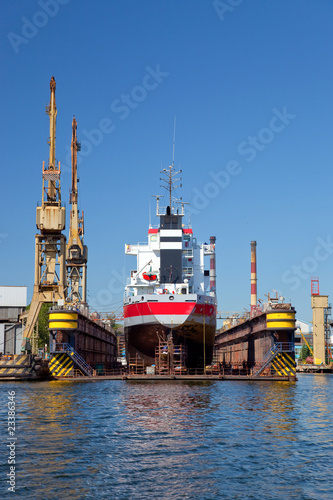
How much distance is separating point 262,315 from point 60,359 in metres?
16.1

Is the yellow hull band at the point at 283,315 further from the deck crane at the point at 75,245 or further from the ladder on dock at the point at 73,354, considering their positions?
the deck crane at the point at 75,245

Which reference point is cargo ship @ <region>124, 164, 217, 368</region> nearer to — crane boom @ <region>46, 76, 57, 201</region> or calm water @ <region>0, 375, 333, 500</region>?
crane boom @ <region>46, 76, 57, 201</region>

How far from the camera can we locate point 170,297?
153 ft

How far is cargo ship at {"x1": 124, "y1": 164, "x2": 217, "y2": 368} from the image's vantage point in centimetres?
4647

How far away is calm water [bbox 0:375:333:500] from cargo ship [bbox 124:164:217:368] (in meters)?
17.3

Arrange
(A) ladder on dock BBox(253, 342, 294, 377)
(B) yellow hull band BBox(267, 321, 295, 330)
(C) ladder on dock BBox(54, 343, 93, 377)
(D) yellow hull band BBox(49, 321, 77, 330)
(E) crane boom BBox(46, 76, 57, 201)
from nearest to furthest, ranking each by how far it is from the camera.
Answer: (A) ladder on dock BBox(253, 342, 294, 377) < (B) yellow hull band BBox(267, 321, 295, 330) < (C) ladder on dock BBox(54, 343, 93, 377) < (D) yellow hull band BBox(49, 321, 77, 330) < (E) crane boom BBox(46, 76, 57, 201)

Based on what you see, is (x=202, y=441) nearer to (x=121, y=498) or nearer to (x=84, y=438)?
(x=84, y=438)

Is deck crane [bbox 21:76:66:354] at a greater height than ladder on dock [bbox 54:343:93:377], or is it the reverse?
deck crane [bbox 21:76:66:354]

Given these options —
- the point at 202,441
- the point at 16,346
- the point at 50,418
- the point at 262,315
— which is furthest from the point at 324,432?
the point at 16,346

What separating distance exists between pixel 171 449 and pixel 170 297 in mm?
30059

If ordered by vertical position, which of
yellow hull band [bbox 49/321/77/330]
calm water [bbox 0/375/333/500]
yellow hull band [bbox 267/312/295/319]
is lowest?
calm water [bbox 0/375/333/500]

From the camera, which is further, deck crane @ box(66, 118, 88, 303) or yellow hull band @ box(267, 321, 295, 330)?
deck crane @ box(66, 118, 88, 303)

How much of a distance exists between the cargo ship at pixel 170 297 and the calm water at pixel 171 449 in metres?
17.3

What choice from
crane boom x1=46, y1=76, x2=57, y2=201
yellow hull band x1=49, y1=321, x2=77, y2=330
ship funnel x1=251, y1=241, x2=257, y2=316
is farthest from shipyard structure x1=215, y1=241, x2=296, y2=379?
ship funnel x1=251, y1=241, x2=257, y2=316
